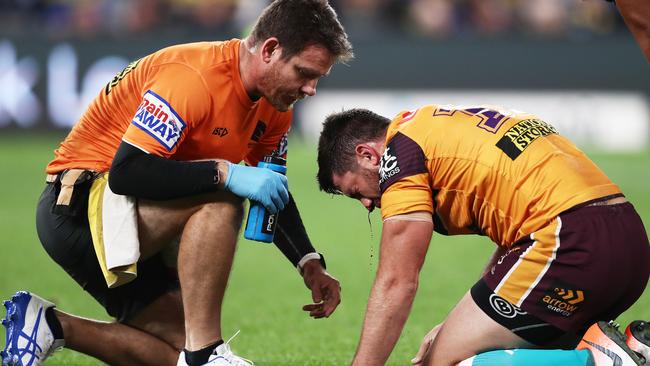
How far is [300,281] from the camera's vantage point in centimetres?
844

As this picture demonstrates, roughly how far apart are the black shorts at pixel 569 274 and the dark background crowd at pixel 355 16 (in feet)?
45.6

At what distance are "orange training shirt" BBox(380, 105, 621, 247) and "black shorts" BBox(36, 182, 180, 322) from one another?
1448mm

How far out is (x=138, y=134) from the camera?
475 cm

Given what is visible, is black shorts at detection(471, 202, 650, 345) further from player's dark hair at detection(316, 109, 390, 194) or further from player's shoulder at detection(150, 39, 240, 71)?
player's shoulder at detection(150, 39, 240, 71)

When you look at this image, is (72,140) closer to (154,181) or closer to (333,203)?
(154,181)

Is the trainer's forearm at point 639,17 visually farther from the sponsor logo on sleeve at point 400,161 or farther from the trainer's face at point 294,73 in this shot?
the trainer's face at point 294,73

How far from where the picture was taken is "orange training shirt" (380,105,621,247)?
14.8 ft

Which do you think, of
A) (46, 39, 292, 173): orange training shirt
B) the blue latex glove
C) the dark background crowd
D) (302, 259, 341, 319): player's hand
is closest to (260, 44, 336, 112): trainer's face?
(46, 39, 292, 173): orange training shirt

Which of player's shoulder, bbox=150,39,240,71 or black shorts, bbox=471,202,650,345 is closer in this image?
black shorts, bbox=471,202,650,345

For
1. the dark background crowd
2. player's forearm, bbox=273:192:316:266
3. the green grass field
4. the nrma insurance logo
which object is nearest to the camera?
the nrma insurance logo

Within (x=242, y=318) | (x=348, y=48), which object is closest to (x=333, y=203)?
(x=242, y=318)

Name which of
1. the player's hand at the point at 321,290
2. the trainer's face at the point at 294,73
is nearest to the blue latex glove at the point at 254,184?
the trainer's face at the point at 294,73

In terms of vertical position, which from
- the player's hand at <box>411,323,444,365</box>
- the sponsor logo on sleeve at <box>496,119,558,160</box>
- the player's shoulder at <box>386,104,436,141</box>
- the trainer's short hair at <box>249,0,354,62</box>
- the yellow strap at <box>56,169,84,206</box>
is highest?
the trainer's short hair at <box>249,0,354,62</box>

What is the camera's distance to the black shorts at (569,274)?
4457 millimetres
